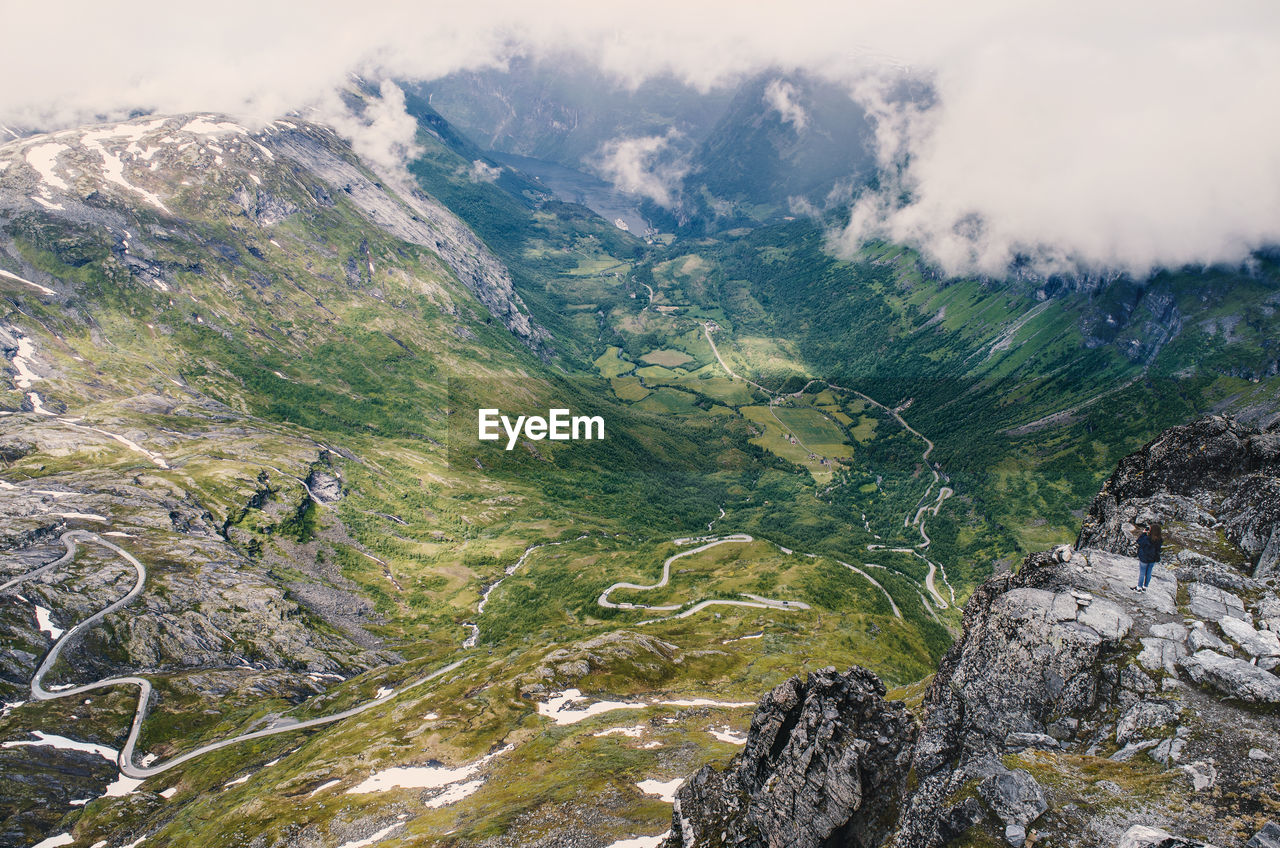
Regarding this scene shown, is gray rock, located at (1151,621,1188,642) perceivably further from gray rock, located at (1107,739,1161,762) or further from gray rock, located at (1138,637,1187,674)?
gray rock, located at (1107,739,1161,762)

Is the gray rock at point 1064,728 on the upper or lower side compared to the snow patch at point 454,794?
upper

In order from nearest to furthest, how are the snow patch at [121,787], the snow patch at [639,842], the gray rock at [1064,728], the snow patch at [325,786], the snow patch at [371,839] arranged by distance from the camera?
the gray rock at [1064,728], the snow patch at [639,842], the snow patch at [371,839], the snow patch at [325,786], the snow patch at [121,787]

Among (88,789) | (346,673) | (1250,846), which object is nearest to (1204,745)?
(1250,846)

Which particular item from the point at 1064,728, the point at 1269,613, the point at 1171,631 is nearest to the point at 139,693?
the point at 1064,728

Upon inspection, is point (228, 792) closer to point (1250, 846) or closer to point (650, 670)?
point (650, 670)

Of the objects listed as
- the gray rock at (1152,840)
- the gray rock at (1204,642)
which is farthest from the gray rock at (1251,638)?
the gray rock at (1152,840)

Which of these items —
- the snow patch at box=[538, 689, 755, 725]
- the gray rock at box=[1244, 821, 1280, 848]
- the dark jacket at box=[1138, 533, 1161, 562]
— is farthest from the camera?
the snow patch at box=[538, 689, 755, 725]

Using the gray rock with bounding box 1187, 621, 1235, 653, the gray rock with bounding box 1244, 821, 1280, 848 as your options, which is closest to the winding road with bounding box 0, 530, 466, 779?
the gray rock with bounding box 1187, 621, 1235, 653

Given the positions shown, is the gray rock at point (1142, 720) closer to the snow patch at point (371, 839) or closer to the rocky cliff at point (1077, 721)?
the rocky cliff at point (1077, 721)

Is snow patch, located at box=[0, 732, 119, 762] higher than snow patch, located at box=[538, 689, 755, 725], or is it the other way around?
snow patch, located at box=[538, 689, 755, 725]
